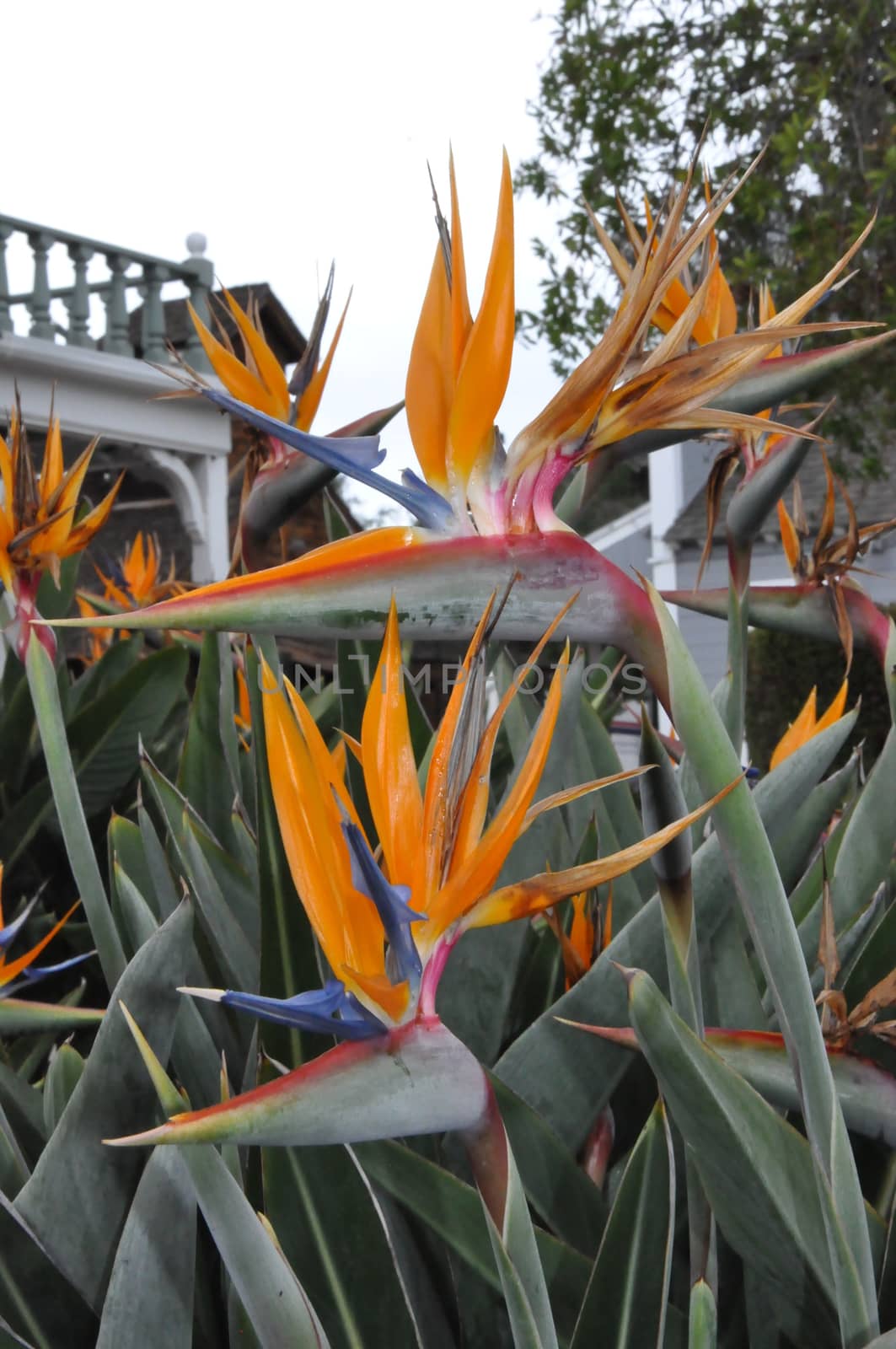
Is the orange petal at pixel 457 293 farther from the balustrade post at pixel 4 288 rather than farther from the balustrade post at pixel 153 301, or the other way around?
the balustrade post at pixel 153 301

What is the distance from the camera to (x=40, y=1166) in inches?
21.4

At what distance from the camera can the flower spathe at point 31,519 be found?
78cm

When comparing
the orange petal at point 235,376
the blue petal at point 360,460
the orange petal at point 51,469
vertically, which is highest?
the orange petal at point 235,376

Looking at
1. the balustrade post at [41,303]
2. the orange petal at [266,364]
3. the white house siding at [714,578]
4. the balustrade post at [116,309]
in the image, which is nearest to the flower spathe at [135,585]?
the orange petal at [266,364]

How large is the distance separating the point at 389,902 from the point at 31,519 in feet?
1.78

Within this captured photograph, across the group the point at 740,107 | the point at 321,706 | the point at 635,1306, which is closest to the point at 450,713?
the point at 635,1306

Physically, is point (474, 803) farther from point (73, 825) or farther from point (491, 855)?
point (73, 825)

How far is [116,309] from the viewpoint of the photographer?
20.6 feet

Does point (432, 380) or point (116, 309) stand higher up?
point (116, 309)

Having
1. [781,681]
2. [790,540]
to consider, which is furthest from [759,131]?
[790,540]

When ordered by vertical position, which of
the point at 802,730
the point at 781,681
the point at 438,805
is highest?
the point at 438,805

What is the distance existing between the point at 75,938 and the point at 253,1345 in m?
0.74

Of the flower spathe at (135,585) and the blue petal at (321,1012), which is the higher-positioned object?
the flower spathe at (135,585)

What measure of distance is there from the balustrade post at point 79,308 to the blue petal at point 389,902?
243 inches
